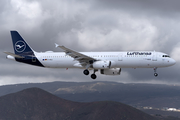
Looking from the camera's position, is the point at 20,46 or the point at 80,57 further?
the point at 20,46

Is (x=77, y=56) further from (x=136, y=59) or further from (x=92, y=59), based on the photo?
(x=136, y=59)

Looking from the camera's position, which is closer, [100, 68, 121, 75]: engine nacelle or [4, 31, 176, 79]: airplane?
[4, 31, 176, 79]: airplane

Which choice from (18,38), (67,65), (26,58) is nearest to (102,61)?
(67,65)

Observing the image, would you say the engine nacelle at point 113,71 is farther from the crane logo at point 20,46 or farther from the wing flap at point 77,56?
the crane logo at point 20,46

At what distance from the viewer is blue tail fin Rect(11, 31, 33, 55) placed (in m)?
73.4

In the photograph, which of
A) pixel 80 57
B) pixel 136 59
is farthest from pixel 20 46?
pixel 136 59

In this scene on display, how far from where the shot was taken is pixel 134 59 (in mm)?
62656

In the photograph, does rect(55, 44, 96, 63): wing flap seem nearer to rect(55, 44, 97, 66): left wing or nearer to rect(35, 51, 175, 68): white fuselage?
rect(55, 44, 97, 66): left wing

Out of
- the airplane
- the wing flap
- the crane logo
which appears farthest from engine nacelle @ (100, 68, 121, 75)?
the crane logo

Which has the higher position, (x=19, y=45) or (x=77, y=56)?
(x=19, y=45)

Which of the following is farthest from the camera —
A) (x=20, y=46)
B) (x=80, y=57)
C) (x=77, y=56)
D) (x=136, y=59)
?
(x=20, y=46)

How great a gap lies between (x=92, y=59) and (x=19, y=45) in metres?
23.2

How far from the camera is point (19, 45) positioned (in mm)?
73938

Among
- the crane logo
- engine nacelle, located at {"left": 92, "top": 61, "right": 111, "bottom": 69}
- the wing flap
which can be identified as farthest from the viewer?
the crane logo
